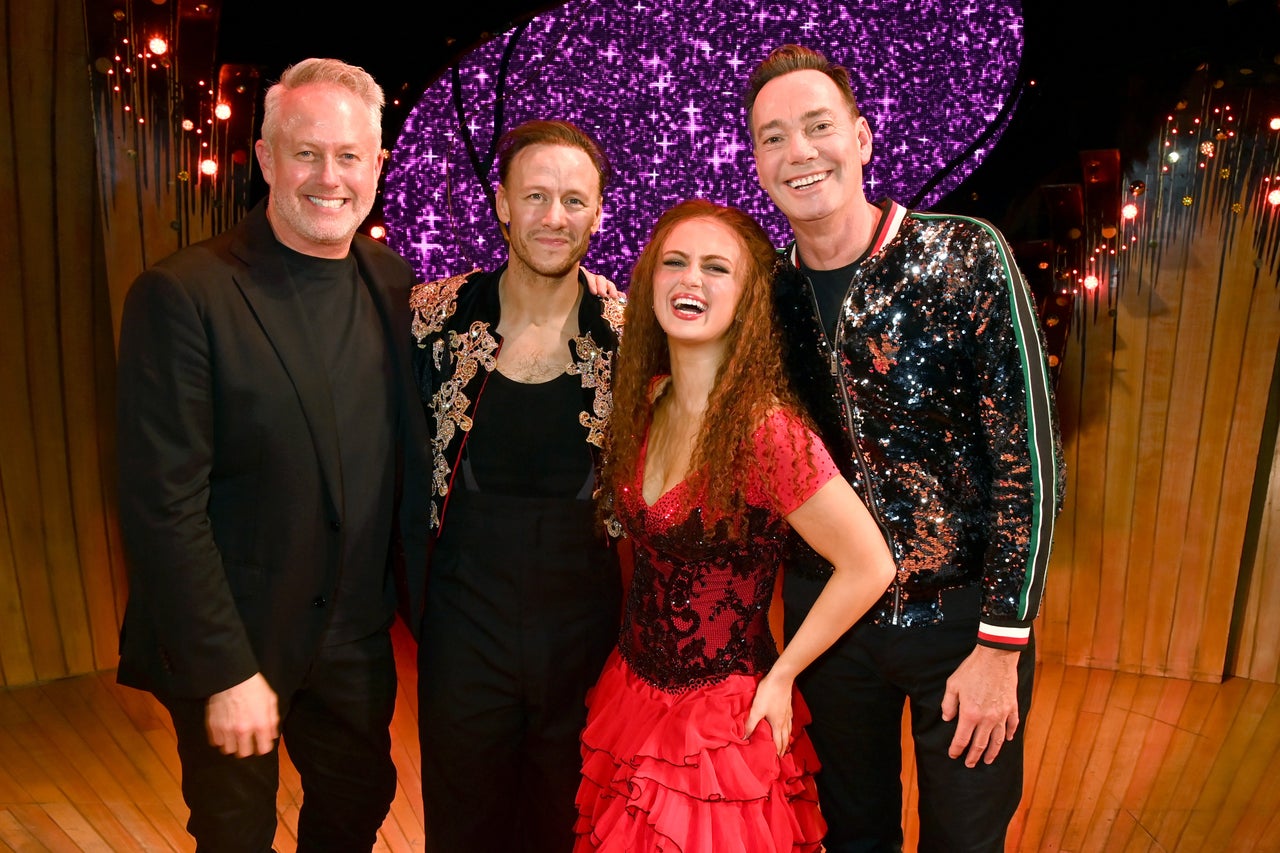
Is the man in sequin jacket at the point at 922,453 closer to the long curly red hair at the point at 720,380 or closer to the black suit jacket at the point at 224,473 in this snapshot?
the long curly red hair at the point at 720,380

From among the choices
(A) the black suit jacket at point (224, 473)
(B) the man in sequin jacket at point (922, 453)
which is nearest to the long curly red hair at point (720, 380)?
(B) the man in sequin jacket at point (922, 453)

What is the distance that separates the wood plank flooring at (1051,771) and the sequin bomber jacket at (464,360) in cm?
115

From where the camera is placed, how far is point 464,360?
206 centimetres

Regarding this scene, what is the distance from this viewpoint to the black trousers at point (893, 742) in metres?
1.83

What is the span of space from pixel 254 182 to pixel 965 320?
8.54ft

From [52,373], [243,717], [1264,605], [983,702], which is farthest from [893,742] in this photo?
[52,373]

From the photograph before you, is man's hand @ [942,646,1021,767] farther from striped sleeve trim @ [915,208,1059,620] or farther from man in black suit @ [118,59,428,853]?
man in black suit @ [118,59,428,853]

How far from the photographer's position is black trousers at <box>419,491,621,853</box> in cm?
198

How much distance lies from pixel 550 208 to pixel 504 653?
35.5 inches

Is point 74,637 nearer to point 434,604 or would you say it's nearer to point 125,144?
point 125,144

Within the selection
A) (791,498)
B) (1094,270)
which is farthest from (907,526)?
(1094,270)

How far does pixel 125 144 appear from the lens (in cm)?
304

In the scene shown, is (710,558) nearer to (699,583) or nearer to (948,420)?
(699,583)

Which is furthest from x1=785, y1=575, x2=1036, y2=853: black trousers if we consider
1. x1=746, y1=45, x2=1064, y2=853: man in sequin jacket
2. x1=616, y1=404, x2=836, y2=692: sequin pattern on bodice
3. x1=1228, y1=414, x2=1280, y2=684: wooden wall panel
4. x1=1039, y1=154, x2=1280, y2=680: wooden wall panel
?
x1=1228, y1=414, x2=1280, y2=684: wooden wall panel
